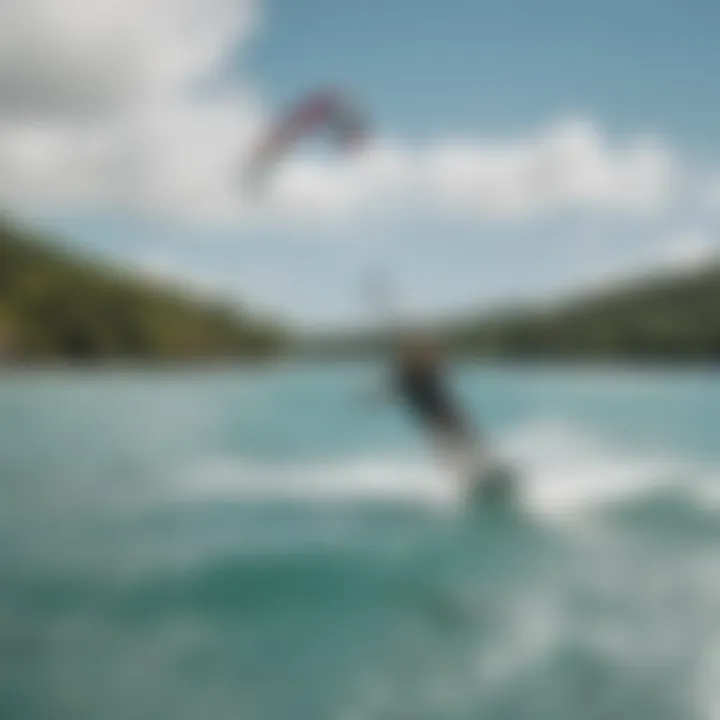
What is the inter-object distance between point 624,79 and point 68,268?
103cm

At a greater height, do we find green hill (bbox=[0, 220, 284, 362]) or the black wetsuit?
green hill (bbox=[0, 220, 284, 362])

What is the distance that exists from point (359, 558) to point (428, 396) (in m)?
0.30

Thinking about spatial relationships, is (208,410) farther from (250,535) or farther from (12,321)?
(12,321)

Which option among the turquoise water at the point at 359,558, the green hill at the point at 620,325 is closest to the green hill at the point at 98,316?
the turquoise water at the point at 359,558

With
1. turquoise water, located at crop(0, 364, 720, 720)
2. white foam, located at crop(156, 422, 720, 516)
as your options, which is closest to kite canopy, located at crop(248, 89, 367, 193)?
turquoise water, located at crop(0, 364, 720, 720)

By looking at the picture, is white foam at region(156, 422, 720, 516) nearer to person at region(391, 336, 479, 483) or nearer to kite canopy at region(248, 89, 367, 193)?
person at region(391, 336, 479, 483)

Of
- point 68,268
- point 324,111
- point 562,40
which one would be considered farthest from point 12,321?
point 562,40

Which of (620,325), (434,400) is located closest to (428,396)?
(434,400)

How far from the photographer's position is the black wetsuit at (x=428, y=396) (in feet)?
5.73

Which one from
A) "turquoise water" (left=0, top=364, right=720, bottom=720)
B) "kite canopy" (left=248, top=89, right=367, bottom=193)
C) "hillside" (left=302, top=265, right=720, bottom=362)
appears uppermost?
"kite canopy" (left=248, top=89, right=367, bottom=193)

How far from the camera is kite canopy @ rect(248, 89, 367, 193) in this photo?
1.75m

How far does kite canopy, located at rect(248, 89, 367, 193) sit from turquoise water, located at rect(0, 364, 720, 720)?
365 millimetres

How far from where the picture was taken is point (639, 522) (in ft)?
5.81

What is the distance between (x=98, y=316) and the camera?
6.13 feet
